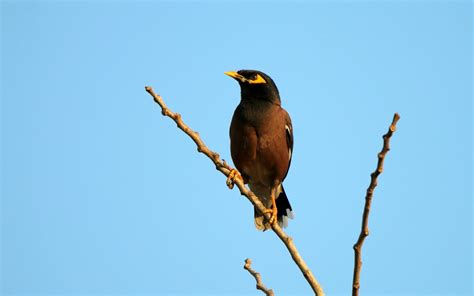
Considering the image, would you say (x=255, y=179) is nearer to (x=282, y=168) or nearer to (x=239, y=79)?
(x=282, y=168)

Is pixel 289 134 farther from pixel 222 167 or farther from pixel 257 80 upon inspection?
pixel 222 167

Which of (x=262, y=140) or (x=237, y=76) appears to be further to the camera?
(x=237, y=76)

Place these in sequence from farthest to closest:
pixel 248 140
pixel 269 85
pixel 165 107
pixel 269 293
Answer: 1. pixel 269 85
2. pixel 248 140
3. pixel 165 107
4. pixel 269 293

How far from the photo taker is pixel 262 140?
633 cm

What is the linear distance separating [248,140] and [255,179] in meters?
0.56

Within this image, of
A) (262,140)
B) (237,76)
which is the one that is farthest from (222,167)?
(237,76)

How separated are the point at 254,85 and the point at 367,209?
402 centimetres

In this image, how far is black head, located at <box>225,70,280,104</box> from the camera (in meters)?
6.67

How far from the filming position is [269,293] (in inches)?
125

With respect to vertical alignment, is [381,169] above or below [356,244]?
above

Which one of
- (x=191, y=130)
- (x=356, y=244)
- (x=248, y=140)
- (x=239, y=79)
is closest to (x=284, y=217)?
(x=248, y=140)

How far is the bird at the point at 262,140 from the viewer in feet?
20.7

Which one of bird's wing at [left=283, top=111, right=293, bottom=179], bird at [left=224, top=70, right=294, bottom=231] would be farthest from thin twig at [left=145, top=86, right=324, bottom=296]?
bird's wing at [left=283, top=111, right=293, bottom=179]

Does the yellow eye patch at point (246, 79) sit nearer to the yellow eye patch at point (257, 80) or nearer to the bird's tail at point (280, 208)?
the yellow eye patch at point (257, 80)
